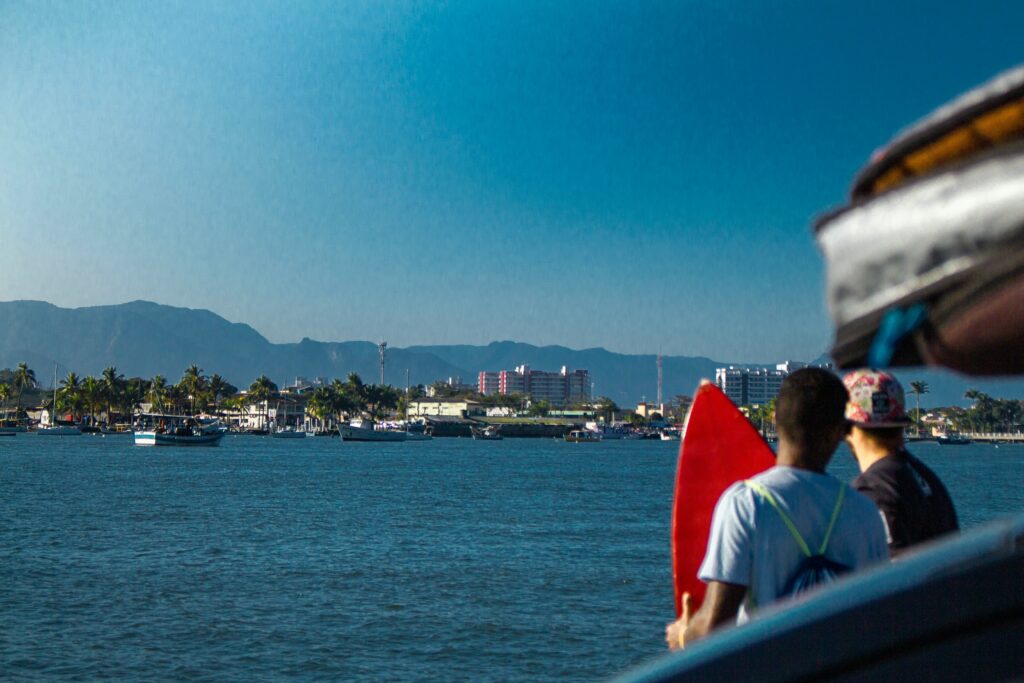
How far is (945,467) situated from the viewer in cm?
10794

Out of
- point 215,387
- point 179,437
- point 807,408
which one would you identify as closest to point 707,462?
point 807,408

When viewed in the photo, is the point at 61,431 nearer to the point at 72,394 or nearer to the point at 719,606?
the point at 72,394

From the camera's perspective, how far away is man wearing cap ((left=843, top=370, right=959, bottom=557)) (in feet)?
13.0

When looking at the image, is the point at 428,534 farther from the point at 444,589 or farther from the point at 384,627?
the point at 384,627

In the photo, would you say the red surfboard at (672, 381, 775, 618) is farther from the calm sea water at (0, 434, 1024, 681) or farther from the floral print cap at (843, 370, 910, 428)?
the calm sea water at (0, 434, 1024, 681)

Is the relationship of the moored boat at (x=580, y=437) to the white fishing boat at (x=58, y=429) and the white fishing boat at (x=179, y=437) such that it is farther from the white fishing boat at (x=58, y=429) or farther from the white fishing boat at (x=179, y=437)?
the white fishing boat at (x=58, y=429)

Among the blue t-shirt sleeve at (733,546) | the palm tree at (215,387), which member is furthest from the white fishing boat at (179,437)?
the blue t-shirt sleeve at (733,546)

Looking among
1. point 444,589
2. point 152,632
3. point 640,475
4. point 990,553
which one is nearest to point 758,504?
point 990,553

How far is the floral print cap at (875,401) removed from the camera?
13.1ft

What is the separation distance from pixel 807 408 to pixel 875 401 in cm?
85

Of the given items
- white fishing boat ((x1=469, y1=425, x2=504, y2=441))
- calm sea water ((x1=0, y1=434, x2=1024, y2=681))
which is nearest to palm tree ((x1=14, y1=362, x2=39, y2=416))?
white fishing boat ((x1=469, y1=425, x2=504, y2=441))

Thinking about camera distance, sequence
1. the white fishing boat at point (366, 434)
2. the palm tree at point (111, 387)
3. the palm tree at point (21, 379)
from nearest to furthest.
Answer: the white fishing boat at point (366, 434), the palm tree at point (111, 387), the palm tree at point (21, 379)

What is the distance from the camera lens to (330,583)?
86.2 ft

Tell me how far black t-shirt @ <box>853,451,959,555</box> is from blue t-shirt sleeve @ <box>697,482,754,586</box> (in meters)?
1.13
